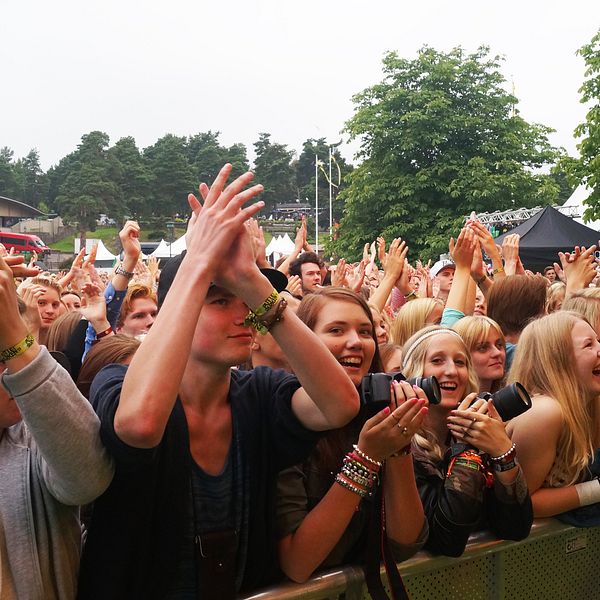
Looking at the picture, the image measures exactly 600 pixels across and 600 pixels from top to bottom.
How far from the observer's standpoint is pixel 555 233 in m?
15.3

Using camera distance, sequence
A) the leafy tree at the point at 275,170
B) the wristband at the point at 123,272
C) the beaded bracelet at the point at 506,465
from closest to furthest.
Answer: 1. the beaded bracelet at the point at 506,465
2. the wristband at the point at 123,272
3. the leafy tree at the point at 275,170

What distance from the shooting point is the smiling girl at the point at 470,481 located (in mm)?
2311

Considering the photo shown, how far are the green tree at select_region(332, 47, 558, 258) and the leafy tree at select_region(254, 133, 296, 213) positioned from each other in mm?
66285

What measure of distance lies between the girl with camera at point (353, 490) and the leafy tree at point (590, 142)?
17583mm

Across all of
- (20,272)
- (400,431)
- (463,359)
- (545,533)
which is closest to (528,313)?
(463,359)

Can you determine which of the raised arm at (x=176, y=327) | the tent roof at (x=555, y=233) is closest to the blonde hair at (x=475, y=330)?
the raised arm at (x=176, y=327)

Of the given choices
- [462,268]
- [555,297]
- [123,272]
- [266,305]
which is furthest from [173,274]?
[555,297]

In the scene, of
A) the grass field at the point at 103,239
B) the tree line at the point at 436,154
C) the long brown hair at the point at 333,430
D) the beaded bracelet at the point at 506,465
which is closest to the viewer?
the long brown hair at the point at 333,430

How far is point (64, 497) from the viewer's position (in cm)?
174

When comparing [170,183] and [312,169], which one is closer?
[170,183]

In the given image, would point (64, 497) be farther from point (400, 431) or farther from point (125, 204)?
point (125, 204)

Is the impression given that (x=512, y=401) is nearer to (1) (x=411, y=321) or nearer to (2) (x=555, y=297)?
(1) (x=411, y=321)

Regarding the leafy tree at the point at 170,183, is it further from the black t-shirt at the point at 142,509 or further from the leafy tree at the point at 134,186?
the black t-shirt at the point at 142,509

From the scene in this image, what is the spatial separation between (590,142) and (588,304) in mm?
16280
